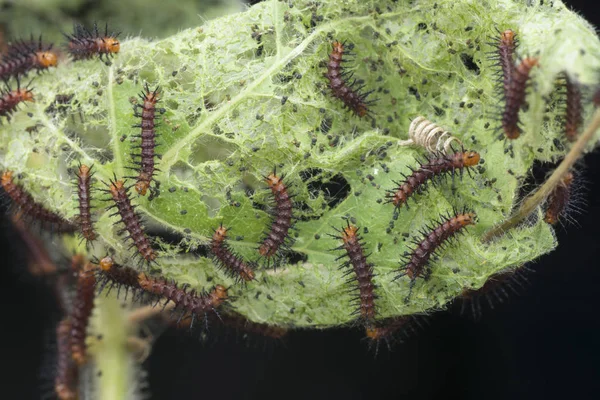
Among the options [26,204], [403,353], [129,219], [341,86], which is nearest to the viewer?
[129,219]

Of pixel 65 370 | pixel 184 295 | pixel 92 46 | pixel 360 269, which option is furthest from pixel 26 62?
pixel 360 269

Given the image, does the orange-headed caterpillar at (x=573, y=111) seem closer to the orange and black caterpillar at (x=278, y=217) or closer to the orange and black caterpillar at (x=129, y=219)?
the orange and black caterpillar at (x=278, y=217)

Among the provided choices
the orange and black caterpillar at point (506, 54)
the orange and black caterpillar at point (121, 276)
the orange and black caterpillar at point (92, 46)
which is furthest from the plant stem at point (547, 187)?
the orange and black caterpillar at point (92, 46)

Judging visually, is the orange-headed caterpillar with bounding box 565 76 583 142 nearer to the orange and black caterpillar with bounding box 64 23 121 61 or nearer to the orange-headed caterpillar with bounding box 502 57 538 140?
the orange-headed caterpillar with bounding box 502 57 538 140

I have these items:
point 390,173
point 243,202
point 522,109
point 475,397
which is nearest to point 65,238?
point 243,202

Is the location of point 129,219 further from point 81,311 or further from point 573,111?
point 573,111

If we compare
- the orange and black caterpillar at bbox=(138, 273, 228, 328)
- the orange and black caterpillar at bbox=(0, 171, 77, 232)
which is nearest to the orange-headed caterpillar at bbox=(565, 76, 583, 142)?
the orange and black caterpillar at bbox=(138, 273, 228, 328)
